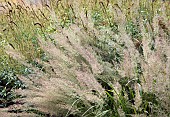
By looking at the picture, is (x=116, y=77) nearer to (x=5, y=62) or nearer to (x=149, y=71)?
(x=149, y=71)

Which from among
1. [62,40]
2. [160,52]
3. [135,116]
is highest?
[62,40]

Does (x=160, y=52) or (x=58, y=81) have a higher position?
(x=160, y=52)

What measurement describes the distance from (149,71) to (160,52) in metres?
0.29

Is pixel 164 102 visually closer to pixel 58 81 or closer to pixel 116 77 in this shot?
pixel 116 77

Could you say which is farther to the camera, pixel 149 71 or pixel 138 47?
pixel 138 47

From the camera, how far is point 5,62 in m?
3.81

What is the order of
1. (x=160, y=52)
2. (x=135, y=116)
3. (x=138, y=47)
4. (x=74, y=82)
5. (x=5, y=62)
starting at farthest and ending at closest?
(x=5, y=62) → (x=138, y=47) → (x=74, y=82) → (x=160, y=52) → (x=135, y=116)

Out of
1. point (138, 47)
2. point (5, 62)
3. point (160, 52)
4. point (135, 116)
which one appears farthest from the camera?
point (5, 62)

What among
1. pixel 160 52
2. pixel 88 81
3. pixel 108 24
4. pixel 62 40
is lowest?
pixel 88 81

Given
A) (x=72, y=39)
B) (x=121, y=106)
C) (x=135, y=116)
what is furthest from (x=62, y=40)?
(x=135, y=116)

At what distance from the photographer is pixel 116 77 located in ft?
8.70

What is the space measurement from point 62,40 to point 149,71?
912mm

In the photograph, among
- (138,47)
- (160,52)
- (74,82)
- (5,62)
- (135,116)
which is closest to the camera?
(135,116)

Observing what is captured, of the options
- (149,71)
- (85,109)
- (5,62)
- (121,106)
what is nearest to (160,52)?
(149,71)
